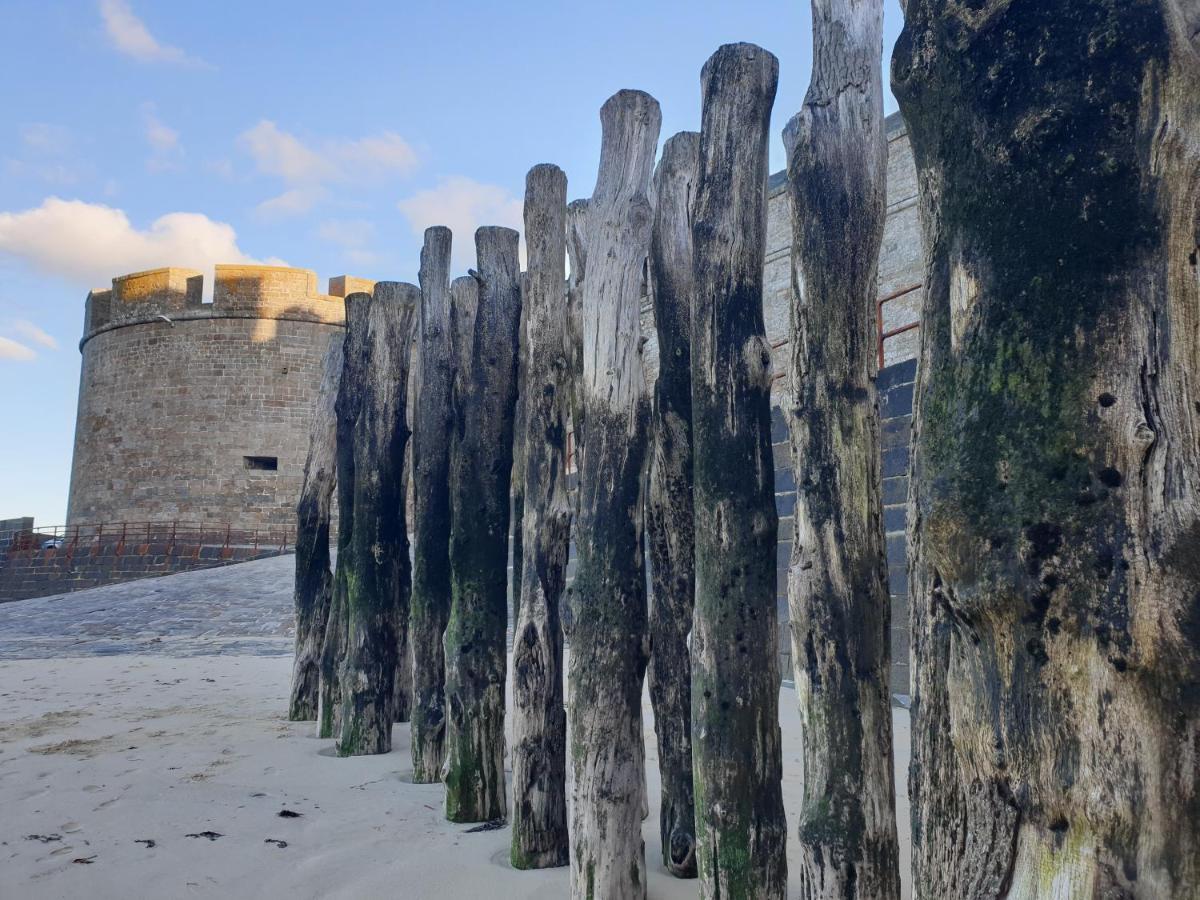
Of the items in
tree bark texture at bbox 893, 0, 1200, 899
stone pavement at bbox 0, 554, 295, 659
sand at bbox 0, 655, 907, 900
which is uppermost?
tree bark texture at bbox 893, 0, 1200, 899

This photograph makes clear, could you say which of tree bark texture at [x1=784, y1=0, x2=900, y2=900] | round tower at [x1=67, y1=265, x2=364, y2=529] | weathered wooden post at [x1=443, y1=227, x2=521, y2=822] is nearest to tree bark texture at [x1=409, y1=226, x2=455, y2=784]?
weathered wooden post at [x1=443, y1=227, x2=521, y2=822]

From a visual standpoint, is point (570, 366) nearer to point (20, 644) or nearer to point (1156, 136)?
point (1156, 136)

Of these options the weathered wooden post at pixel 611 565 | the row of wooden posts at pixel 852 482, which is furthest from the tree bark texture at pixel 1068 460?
the weathered wooden post at pixel 611 565

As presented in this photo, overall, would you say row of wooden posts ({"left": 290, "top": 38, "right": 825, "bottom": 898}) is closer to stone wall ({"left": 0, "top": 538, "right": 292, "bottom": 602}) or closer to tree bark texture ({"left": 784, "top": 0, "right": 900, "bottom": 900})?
tree bark texture ({"left": 784, "top": 0, "right": 900, "bottom": 900})

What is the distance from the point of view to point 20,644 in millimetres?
12672

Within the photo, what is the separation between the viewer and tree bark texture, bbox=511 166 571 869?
11.7ft

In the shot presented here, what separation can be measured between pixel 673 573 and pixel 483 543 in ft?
3.94

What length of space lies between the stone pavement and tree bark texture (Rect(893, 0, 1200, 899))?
1119 cm

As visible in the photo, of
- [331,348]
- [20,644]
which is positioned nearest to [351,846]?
[331,348]

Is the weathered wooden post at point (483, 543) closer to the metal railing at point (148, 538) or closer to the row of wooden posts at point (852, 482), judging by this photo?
the row of wooden posts at point (852, 482)

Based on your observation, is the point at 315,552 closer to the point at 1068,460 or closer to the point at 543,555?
the point at 543,555

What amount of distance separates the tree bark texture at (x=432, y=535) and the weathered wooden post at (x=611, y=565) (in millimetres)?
1716

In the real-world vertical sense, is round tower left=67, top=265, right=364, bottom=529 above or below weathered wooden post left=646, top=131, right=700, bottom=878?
above

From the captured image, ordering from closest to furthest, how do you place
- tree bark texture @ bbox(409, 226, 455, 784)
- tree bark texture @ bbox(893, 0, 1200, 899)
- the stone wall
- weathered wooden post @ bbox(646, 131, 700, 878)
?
tree bark texture @ bbox(893, 0, 1200, 899) < weathered wooden post @ bbox(646, 131, 700, 878) < tree bark texture @ bbox(409, 226, 455, 784) < the stone wall
